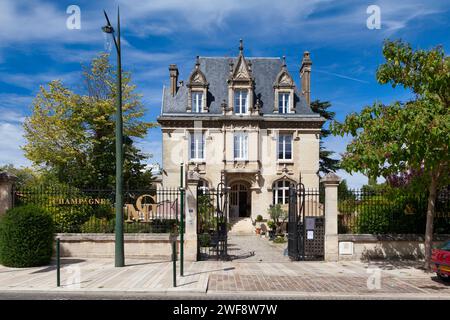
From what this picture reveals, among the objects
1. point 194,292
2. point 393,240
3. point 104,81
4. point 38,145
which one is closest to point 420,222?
point 393,240

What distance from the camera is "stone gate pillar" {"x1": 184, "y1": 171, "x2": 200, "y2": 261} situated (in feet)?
41.9

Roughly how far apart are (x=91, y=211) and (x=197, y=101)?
15.3m

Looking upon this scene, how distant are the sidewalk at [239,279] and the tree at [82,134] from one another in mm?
12425

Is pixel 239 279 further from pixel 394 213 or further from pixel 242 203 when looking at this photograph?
pixel 242 203

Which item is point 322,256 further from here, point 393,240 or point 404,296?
point 404,296

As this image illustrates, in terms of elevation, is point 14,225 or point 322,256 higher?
point 14,225

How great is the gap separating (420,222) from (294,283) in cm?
653

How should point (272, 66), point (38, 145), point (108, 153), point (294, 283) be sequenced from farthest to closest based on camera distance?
point (272, 66), point (38, 145), point (108, 153), point (294, 283)

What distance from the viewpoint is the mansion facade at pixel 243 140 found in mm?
26500

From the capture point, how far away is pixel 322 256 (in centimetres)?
1313

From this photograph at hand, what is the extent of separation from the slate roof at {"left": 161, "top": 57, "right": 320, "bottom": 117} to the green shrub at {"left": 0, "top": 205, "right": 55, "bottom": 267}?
15887 mm

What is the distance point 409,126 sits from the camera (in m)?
9.17

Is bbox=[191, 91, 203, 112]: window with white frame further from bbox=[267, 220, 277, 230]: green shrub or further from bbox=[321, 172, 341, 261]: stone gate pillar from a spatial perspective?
bbox=[321, 172, 341, 261]: stone gate pillar

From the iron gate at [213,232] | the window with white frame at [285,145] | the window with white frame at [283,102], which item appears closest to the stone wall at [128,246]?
the iron gate at [213,232]
